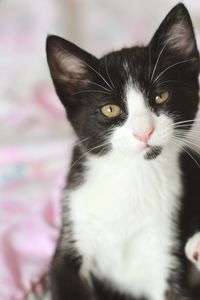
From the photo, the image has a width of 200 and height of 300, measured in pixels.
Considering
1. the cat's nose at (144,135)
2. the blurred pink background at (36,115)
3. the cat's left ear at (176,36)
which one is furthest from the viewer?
the blurred pink background at (36,115)

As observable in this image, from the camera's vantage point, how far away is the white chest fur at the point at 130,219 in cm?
155

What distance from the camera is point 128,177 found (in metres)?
1.55

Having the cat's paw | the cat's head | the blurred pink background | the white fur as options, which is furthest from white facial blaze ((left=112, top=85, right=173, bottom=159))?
the blurred pink background

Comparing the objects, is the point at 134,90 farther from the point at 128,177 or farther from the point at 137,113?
the point at 128,177

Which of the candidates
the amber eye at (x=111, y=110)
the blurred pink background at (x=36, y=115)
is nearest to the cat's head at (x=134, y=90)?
the amber eye at (x=111, y=110)

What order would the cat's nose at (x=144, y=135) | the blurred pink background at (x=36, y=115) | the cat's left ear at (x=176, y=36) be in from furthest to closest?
1. the blurred pink background at (x=36, y=115)
2. the cat's left ear at (x=176, y=36)
3. the cat's nose at (x=144, y=135)

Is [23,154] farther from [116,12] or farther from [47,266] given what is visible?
[116,12]

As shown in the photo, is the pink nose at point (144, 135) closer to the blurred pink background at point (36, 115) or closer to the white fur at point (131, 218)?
the white fur at point (131, 218)

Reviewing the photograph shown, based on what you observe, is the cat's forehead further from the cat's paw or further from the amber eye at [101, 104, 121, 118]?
the cat's paw

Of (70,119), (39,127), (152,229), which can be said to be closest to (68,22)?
(39,127)

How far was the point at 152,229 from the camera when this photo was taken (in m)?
1.55

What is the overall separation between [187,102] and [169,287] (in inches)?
21.2

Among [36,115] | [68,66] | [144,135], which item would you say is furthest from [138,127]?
[36,115]

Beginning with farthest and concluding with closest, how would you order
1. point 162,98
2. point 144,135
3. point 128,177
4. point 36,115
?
point 36,115
point 128,177
point 162,98
point 144,135
